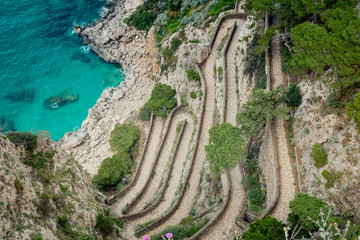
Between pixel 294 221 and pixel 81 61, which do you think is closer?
pixel 294 221

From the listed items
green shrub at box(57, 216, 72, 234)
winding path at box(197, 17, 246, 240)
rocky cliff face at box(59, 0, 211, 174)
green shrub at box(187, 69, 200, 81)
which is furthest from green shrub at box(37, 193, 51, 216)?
green shrub at box(187, 69, 200, 81)

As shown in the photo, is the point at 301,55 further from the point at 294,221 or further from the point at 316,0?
the point at 294,221

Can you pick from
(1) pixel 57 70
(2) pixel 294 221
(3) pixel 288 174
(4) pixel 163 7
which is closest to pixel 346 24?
(3) pixel 288 174

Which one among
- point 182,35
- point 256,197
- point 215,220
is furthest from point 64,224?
point 182,35

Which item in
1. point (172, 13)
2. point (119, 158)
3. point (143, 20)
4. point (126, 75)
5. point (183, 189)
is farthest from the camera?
point (143, 20)

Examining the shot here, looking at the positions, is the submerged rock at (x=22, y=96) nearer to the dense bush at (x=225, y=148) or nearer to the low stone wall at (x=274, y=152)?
the dense bush at (x=225, y=148)

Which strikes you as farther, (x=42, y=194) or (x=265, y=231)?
(x=265, y=231)

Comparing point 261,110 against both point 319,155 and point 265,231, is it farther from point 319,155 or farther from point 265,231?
point 265,231

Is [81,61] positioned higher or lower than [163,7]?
lower
